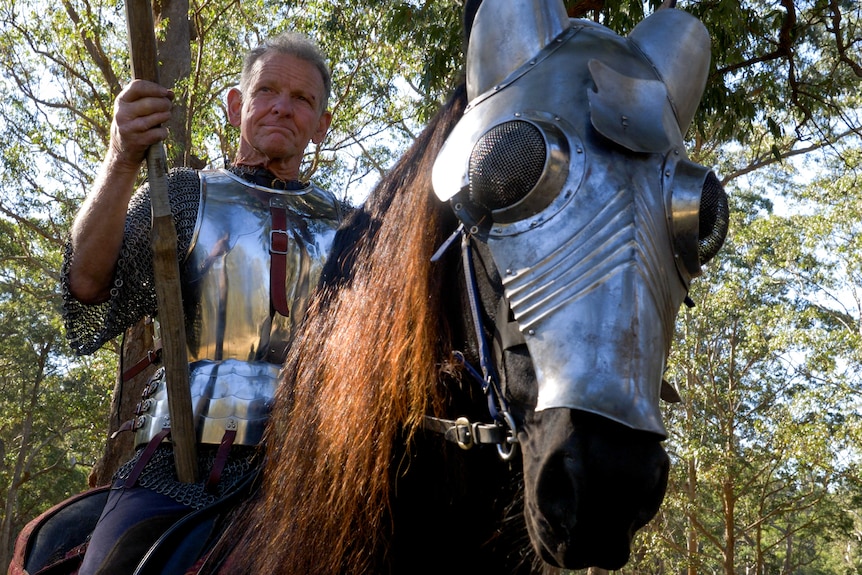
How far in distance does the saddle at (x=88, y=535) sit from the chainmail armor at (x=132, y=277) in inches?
24.5

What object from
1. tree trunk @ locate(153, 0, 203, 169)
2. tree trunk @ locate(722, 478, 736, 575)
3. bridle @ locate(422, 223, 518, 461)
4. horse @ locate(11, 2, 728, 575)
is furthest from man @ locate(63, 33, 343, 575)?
tree trunk @ locate(722, 478, 736, 575)

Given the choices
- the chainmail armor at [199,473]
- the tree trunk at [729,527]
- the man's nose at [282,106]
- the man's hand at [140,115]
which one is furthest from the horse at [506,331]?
the tree trunk at [729,527]

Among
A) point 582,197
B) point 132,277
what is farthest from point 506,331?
point 132,277

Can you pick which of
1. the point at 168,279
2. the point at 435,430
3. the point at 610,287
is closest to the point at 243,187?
the point at 168,279

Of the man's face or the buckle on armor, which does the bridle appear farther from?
the man's face

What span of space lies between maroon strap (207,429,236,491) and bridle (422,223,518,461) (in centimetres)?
93

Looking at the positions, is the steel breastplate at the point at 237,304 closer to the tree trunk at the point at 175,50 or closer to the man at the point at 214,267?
the man at the point at 214,267

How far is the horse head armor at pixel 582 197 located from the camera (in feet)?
5.05

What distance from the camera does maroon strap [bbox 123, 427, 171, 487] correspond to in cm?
254

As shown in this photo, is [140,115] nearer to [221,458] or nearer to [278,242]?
[278,242]

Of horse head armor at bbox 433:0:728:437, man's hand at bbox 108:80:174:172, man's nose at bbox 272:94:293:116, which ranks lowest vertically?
horse head armor at bbox 433:0:728:437

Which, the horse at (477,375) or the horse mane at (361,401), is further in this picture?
the horse mane at (361,401)

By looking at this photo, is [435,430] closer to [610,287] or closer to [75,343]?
[610,287]

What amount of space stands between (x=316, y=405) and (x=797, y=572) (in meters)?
53.2
